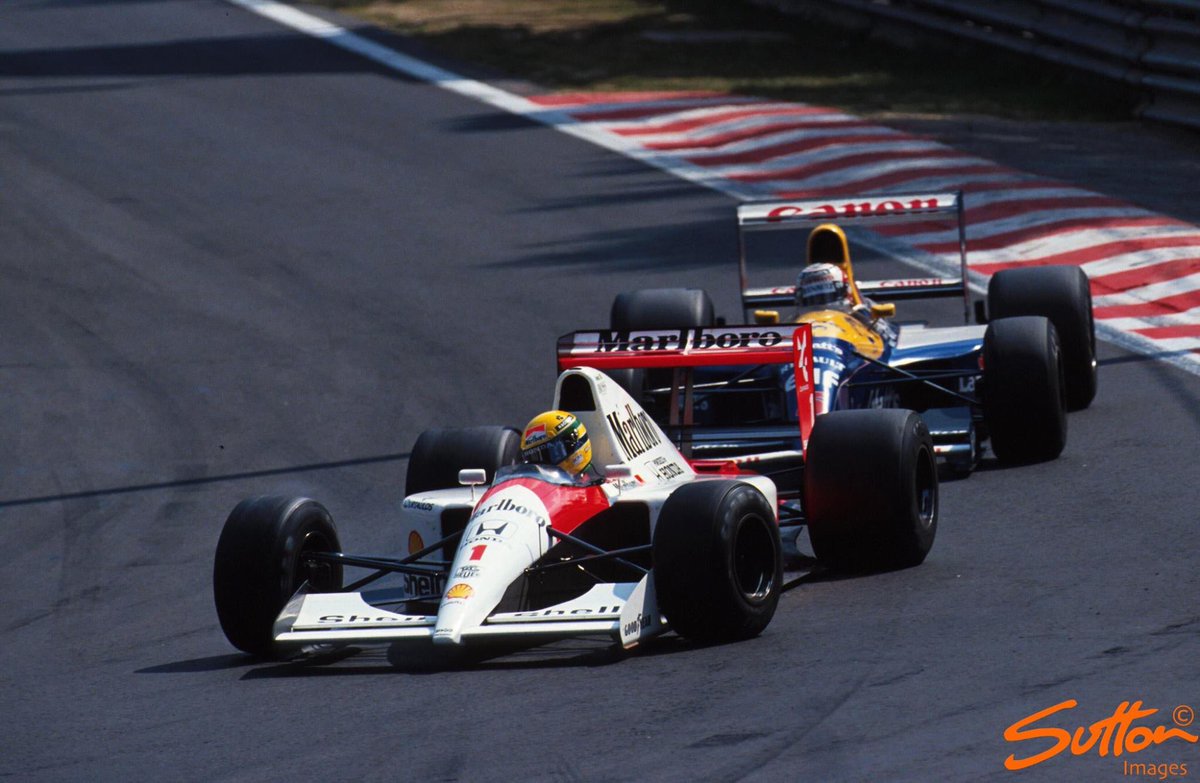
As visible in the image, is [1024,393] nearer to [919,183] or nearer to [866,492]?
[866,492]

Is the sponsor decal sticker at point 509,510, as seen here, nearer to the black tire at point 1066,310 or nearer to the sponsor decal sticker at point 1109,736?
the sponsor decal sticker at point 1109,736

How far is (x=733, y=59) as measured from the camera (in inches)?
993

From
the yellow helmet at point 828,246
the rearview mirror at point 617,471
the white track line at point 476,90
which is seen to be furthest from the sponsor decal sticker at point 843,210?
the white track line at point 476,90

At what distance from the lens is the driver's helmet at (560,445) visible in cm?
835

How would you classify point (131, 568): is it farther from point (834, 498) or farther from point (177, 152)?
point (177, 152)

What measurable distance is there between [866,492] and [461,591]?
2.09 meters

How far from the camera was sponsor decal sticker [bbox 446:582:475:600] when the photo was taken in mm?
7488

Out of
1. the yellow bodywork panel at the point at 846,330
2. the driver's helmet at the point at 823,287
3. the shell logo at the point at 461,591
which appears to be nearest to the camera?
the shell logo at the point at 461,591

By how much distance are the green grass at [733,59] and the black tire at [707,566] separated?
14692 millimetres

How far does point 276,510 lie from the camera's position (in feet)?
26.8

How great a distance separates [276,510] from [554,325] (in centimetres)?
741

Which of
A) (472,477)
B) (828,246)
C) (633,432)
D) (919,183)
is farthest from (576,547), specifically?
(919,183)

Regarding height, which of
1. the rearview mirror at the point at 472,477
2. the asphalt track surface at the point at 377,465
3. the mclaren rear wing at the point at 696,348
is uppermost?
the mclaren rear wing at the point at 696,348

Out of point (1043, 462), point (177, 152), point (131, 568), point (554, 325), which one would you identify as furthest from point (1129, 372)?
point (177, 152)
